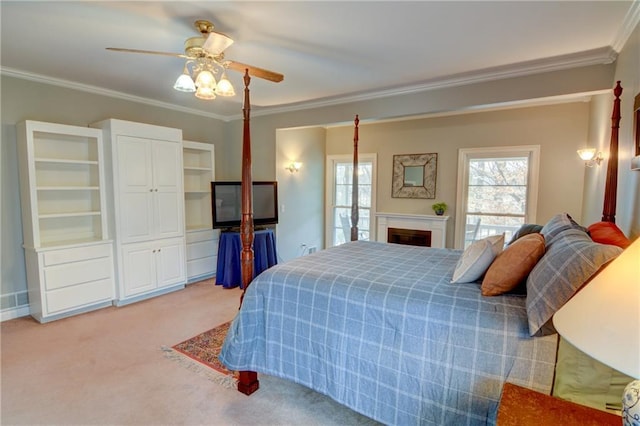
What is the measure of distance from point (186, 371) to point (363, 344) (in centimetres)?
155

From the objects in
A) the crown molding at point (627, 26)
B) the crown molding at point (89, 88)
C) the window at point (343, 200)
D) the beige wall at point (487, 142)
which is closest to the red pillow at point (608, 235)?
the crown molding at point (627, 26)

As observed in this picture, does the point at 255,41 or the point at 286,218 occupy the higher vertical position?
the point at 255,41

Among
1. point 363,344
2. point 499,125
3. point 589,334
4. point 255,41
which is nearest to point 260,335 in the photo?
point 363,344

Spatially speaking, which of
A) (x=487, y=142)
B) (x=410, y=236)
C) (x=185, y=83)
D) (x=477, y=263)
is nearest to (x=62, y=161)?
(x=185, y=83)

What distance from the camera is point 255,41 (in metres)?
2.56

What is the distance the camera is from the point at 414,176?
17.7ft

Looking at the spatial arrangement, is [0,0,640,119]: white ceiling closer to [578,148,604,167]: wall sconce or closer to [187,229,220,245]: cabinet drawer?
[578,148,604,167]: wall sconce

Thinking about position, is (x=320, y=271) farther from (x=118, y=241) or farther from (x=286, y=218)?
(x=286, y=218)

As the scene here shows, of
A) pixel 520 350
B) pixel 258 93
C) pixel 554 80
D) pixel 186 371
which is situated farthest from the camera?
pixel 258 93

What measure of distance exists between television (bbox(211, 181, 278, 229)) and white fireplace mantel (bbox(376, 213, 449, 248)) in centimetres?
189

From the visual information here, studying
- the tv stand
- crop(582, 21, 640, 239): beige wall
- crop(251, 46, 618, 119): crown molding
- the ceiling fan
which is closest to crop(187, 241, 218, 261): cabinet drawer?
the tv stand

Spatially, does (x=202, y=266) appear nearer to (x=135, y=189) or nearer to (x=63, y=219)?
(x=135, y=189)

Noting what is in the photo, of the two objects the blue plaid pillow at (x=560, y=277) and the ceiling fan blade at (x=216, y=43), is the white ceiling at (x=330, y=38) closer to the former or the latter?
the ceiling fan blade at (x=216, y=43)

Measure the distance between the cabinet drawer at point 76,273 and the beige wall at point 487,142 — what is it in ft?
13.7
